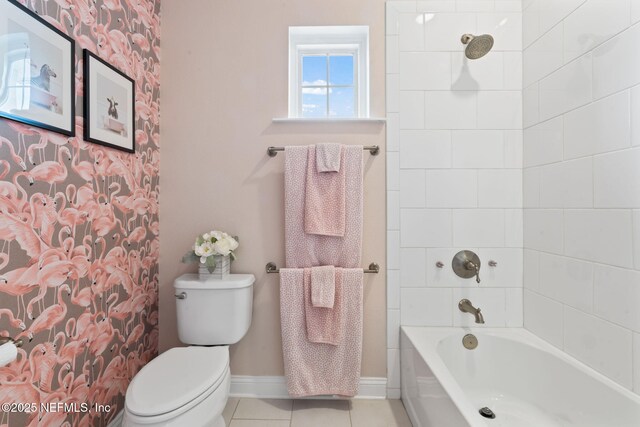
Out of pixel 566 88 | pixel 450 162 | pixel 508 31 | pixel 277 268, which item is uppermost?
pixel 508 31

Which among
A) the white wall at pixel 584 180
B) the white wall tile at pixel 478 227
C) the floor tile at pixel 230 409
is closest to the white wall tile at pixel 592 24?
the white wall at pixel 584 180

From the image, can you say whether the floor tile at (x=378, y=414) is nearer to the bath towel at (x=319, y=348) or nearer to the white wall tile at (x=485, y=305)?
the bath towel at (x=319, y=348)

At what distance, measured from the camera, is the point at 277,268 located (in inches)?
63.8

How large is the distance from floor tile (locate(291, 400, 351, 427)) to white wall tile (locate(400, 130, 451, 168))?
53.7 inches

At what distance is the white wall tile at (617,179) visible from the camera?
100 cm

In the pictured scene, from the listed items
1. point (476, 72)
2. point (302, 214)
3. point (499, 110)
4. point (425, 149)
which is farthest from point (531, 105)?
point (302, 214)

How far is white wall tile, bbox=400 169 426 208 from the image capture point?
1.61m

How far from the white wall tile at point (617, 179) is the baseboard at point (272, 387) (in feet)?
4.42

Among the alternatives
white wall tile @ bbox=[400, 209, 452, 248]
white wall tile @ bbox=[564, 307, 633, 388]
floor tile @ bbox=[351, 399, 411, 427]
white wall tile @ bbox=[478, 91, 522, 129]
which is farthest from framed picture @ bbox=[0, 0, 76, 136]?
white wall tile @ bbox=[564, 307, 633, 388]

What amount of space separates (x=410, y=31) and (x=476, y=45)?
1.19ft

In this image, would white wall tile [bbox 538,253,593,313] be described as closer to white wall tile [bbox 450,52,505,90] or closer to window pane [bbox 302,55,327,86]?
white wall tile [bbox 450,52,505,90]

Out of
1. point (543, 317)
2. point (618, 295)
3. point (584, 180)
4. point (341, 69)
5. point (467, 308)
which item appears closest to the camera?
point (618, 295)

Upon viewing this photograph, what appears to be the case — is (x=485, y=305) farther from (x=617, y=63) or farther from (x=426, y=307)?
(x=617, y=63)

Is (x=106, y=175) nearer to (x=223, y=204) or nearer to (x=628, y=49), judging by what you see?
(x=223, y=204)
